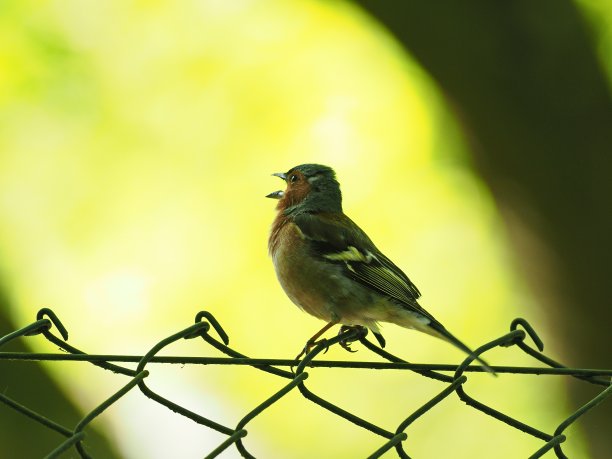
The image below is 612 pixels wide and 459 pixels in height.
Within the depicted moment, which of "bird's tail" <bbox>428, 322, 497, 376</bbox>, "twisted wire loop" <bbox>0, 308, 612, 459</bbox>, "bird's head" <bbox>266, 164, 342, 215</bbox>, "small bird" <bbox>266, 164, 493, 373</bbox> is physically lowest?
"twisted wire loop" <bbox>0, 308, 612, 459</bbox>

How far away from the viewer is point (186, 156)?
9461mm

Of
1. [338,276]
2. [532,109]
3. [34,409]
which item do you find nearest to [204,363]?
[338,276]

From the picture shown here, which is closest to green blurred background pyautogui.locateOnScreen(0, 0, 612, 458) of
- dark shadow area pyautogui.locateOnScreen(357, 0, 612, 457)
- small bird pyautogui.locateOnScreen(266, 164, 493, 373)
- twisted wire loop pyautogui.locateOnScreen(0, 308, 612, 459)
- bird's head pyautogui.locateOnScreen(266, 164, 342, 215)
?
dark shadow area pyautogui.locateOnScreen(357, 0, 612, 457)

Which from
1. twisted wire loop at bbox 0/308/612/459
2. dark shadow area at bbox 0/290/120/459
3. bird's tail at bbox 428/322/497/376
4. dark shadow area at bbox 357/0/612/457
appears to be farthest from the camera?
dark shadow area at bbox 357/0/612/457

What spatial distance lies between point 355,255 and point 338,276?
188 mm

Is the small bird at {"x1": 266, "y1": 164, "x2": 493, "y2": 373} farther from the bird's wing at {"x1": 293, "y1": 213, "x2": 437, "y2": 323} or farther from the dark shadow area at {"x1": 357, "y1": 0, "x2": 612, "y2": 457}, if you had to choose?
the dark shadow area at {"x1": 357, "y1": 0, "x2": 612, "y2": 457}

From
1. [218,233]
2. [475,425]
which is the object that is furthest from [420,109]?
[475,425]

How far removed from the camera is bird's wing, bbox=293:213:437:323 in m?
4.14

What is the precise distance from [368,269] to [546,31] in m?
3.12

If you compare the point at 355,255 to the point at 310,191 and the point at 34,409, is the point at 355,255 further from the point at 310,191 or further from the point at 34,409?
the point at 34,409

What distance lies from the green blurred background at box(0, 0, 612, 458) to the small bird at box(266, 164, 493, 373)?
191 centimetres

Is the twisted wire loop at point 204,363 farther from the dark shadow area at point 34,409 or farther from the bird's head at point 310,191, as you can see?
the dark shadow area at point 34,409

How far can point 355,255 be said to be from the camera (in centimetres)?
441

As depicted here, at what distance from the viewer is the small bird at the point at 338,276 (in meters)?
4.11
